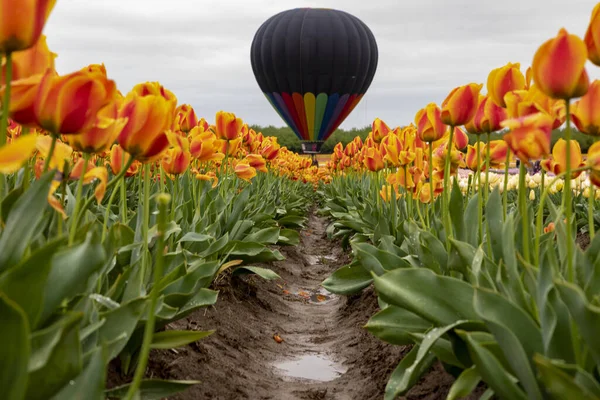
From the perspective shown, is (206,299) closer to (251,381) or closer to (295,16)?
(251,381)

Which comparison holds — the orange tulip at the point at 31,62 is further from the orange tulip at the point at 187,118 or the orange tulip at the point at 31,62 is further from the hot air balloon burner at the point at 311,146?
the hot air balloon burner at the point at 311,146

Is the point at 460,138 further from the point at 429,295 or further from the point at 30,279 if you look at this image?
the point at 30,279

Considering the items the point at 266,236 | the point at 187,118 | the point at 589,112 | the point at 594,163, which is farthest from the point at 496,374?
the point at 266,236

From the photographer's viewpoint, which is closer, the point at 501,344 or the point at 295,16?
the point at 501,344

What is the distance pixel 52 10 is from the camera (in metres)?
1.48

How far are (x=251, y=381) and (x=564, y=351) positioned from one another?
6.86ft

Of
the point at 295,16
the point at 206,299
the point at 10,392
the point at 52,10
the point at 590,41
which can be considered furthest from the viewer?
the point at 295,16

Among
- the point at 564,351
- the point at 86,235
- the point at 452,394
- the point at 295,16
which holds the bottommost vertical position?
the point at 452,394

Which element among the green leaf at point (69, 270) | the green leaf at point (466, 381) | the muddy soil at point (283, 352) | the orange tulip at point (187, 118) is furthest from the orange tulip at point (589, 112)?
the orange tulip at point (187, 118)

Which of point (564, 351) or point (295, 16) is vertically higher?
point (295, 16)

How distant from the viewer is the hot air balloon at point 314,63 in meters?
24.3

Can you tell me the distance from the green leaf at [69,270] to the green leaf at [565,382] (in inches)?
43.2

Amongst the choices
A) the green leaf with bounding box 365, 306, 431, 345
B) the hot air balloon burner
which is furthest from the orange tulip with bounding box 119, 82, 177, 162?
the hot air balloon burner

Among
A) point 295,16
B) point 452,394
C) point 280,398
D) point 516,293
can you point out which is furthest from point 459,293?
point 295,16
